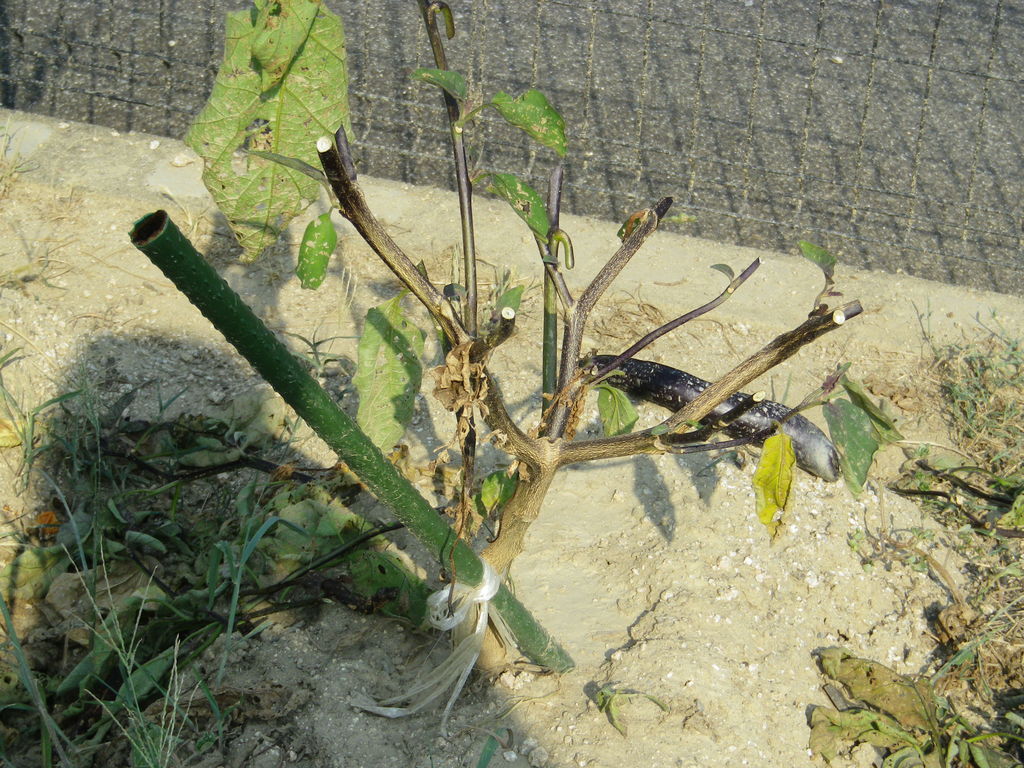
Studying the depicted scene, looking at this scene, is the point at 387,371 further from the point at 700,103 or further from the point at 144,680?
the point at 700,103

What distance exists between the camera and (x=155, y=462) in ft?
8.16

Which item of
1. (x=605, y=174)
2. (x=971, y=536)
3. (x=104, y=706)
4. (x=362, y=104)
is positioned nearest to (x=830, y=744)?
(x=971, y=536)

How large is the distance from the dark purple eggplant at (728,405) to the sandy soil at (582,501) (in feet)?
0.18

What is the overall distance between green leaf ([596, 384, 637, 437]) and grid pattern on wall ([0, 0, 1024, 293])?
184 centimetres

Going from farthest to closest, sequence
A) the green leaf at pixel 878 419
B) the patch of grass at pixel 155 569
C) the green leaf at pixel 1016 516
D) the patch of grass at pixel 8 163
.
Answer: the patch of grass at pixel 8 163 < the green leaf at pixel 1016 516 < the patch of grass at pixel 155 569 < the green leaf at pixel 878 419

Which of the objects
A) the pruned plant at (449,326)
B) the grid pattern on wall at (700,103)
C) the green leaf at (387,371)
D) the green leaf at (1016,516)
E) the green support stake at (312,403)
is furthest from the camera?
the grid pattern on wall at (700,103)

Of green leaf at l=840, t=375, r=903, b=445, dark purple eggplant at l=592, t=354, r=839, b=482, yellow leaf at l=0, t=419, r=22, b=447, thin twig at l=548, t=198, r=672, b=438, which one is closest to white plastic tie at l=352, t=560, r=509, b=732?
thin twig at l=548, t=198, r=672, b=438

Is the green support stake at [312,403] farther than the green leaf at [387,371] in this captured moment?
No

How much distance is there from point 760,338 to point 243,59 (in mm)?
2078

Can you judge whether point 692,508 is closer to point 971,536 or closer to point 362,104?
point 971,536

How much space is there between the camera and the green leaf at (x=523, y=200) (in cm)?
157

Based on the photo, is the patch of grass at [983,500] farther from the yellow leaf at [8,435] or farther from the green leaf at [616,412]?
the yellow leaf at [8,435]

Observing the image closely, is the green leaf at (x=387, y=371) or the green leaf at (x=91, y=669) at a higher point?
the green leaf at (x=387, y=371)

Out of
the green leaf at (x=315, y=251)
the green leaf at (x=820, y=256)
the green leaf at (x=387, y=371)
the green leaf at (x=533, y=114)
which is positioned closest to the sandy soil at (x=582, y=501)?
the green leaf at (x=387, y=371)
